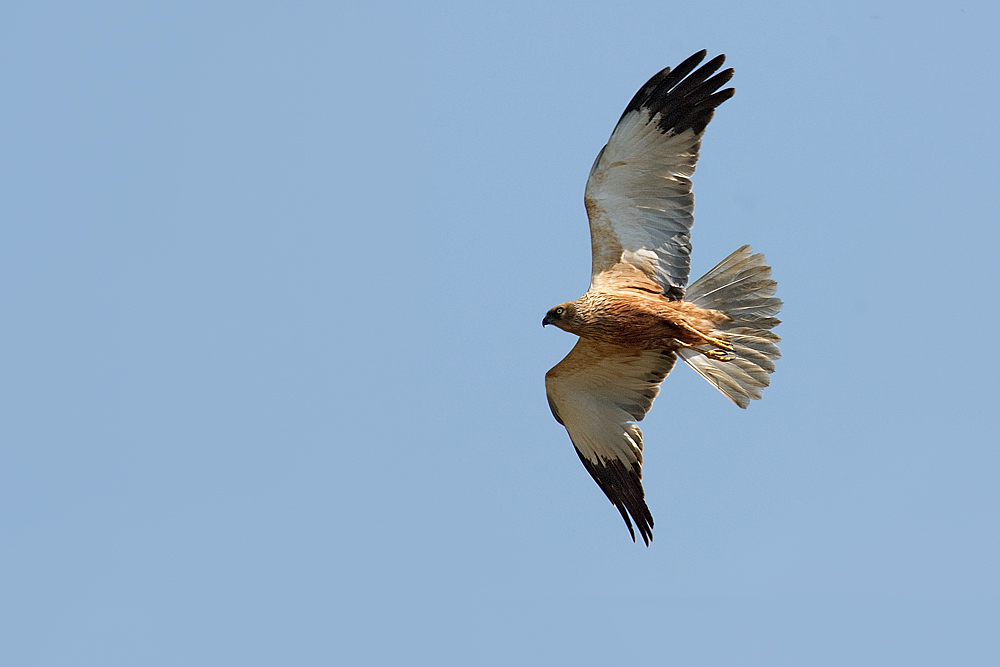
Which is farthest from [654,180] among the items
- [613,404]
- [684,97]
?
[613,404]

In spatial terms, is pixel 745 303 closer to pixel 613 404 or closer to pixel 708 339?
pixel 708 339

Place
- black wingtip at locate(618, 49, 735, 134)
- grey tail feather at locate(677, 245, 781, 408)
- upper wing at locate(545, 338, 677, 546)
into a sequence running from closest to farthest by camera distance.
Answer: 1. black wingtip at locate(618, 49, 735, 134)
2. grey tail feather at locate(677, 245, 781, 408)
3. upper wing at locate(545, 338, 677, 546)

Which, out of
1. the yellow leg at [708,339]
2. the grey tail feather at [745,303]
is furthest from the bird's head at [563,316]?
the grey tail feather at [745,303]

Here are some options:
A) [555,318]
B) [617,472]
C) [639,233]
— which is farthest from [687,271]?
[617,472]

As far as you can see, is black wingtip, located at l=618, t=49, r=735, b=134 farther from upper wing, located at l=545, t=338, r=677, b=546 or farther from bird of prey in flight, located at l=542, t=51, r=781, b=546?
upper wing, located at l=545, t=338, r=677, b=546

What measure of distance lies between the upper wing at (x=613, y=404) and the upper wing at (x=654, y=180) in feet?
2.14

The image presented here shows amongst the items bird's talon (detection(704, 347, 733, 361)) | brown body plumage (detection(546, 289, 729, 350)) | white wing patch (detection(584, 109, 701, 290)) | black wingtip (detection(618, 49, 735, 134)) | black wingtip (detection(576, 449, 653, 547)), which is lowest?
black wingtip (detection(576, 449, 653, 547))

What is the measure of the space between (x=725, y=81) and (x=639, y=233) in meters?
1.37

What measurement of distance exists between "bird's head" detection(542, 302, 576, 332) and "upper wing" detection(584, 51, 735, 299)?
0.50 meters

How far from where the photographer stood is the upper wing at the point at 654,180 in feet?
30.6

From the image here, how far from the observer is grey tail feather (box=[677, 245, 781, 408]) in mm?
9883

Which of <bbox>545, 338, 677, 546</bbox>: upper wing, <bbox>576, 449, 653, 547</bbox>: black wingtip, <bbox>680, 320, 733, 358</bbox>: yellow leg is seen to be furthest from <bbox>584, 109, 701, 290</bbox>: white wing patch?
<bbox>576, 449, 653, 547</bbox>: black wingtip

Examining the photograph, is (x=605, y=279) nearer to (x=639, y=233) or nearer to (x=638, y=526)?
(x=639, y=233)

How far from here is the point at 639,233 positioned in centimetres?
976
